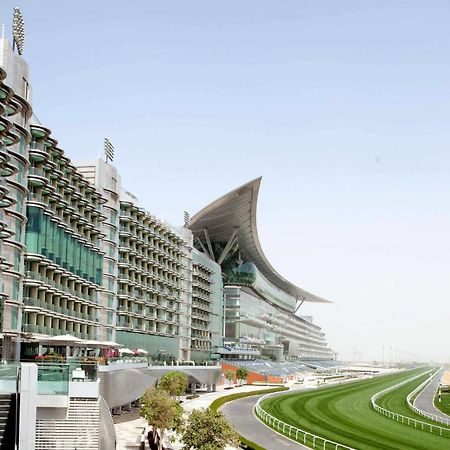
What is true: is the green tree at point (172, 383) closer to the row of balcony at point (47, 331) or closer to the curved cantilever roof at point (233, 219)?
the row of balcony at point (47, 331)

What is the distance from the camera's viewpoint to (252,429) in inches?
2397

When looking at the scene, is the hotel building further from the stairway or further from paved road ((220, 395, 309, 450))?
the stairway

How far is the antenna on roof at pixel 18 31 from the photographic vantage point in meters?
59.9

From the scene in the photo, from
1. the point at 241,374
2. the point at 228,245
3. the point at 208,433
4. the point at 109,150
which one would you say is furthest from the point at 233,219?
the point at 208,433

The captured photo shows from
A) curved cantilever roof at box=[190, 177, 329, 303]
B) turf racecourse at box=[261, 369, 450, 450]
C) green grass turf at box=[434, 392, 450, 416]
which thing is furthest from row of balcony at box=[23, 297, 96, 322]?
curved cantilever roof at box=[190, 177, 329, 303]

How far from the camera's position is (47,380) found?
26.7m

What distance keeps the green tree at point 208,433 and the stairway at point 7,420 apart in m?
10.4

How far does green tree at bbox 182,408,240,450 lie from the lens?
108 ft

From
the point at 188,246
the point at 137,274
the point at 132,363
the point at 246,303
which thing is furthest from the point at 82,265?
the point at 246,303

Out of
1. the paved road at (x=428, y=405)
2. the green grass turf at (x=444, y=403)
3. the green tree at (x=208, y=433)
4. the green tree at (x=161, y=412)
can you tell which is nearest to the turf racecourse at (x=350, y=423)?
the paved road at (x=428, y=405)

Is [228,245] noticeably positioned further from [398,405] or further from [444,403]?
[444,403]

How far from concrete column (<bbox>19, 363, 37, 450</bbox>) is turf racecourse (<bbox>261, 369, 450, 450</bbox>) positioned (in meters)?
31.3

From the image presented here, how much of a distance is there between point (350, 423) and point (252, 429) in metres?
13.6

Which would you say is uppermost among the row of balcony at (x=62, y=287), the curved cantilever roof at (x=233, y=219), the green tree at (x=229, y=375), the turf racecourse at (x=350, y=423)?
the curved cantilever roof at (x=233, y=219)
